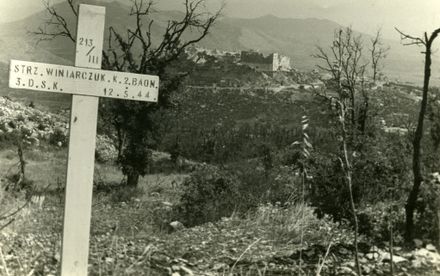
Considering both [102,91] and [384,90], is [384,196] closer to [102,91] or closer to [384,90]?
[102,91]

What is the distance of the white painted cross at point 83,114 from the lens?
9.12 ft

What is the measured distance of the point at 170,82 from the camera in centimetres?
1130

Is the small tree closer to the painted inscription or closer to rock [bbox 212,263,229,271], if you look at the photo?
rock [bbox 212,263,229,271]

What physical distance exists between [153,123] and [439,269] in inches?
319

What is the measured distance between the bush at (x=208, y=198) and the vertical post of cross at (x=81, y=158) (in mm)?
4895

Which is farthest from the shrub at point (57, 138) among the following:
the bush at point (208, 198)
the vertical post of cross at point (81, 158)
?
the vertical post of cross at point (81, 158)

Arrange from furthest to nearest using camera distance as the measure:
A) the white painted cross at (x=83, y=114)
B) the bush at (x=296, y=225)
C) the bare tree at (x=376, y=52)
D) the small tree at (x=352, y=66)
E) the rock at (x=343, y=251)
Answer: the bare tree at (x=376, y=52) → the small tree at (x=352, y=66) → the bush at (x=296, y=225) → the rock at (x=343, y=251) → the white painted cross at (x=83, y=114)

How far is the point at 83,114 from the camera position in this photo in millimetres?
2816

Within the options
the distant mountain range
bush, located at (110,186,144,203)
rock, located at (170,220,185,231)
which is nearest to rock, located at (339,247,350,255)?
rock, located at (170,220,185,231)

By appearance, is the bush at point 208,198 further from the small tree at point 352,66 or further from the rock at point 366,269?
the rock at point 366,269

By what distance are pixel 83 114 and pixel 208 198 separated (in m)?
5.81

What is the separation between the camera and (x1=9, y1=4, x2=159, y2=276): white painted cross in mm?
2781

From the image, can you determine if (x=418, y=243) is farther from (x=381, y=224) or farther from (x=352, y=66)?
(x=352, y=66)

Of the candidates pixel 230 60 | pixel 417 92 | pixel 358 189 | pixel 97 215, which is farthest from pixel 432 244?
pixel 230 60
